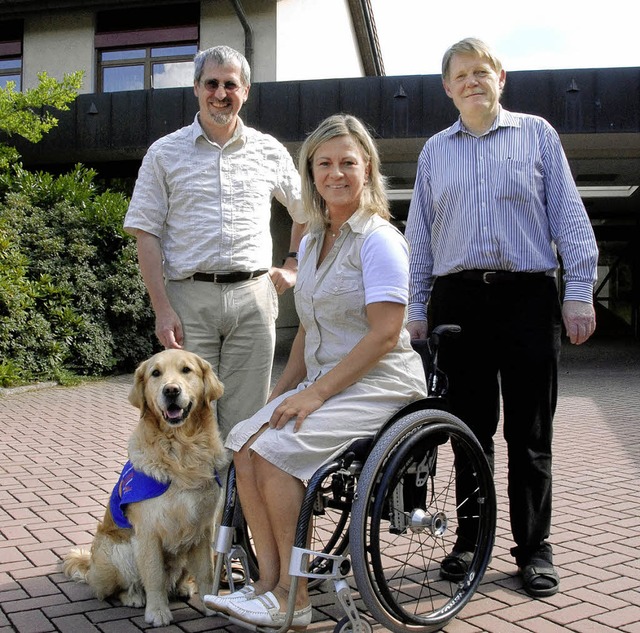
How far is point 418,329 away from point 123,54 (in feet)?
45.7

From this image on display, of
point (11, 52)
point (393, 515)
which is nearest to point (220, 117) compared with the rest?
point (393, 515)

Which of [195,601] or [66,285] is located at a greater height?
[66,285]

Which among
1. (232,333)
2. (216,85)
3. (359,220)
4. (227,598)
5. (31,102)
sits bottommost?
(227,598)

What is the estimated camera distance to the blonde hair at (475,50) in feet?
11.1

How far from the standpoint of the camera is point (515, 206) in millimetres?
3426

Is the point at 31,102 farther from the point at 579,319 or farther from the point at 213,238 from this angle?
the point at 579,319

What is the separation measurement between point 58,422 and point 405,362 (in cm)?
582

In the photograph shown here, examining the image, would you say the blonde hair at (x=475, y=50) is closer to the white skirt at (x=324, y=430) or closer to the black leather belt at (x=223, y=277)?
the black leather belt at (x=223, y=277)

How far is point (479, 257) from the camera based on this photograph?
11.3 ft

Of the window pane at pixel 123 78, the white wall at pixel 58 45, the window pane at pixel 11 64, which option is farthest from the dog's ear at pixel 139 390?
the window pane at pixel 11 64

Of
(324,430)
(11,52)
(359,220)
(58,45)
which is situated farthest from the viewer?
(11,52)

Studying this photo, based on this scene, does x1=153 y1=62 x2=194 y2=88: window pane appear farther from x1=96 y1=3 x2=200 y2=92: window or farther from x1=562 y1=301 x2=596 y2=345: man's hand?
x1=562 y1=301 x2=596 y2=345: man's hand

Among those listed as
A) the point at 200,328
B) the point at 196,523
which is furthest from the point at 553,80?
the point at 196,523

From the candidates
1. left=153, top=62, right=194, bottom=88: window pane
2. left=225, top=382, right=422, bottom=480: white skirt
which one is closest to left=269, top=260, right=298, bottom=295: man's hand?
left=225, top=382, right=422, bottom=480: white skirt
